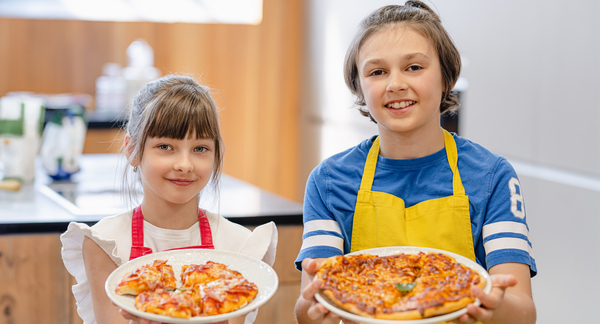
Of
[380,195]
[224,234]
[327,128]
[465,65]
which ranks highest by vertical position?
[465,65]

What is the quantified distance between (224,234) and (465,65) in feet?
5.13

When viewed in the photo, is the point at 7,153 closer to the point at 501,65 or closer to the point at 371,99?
the point at 371,99

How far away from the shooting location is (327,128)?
13.4ft

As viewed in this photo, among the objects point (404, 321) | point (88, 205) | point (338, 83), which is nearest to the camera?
point (404, 321)

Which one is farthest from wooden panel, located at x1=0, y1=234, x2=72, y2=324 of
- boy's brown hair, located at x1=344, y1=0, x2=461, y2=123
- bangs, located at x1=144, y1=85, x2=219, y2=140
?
boy's brown hair, located at x1=344, y1=0, x2=461, y2=123

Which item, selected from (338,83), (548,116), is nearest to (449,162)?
(548,116)

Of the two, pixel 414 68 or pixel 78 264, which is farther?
pixel 78 264

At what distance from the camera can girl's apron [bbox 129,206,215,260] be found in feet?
4.37

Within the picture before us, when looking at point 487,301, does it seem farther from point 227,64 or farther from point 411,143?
point 227,64

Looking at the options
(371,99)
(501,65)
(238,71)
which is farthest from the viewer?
(238,71)

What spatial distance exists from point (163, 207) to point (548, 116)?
1.40 metres

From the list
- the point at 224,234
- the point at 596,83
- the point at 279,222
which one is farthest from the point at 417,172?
the point at 596,83

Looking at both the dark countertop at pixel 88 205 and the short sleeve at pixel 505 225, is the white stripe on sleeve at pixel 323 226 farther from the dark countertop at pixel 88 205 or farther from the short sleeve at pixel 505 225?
the dark countertop at pixel 88 205

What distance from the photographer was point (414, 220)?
4.21 feet
